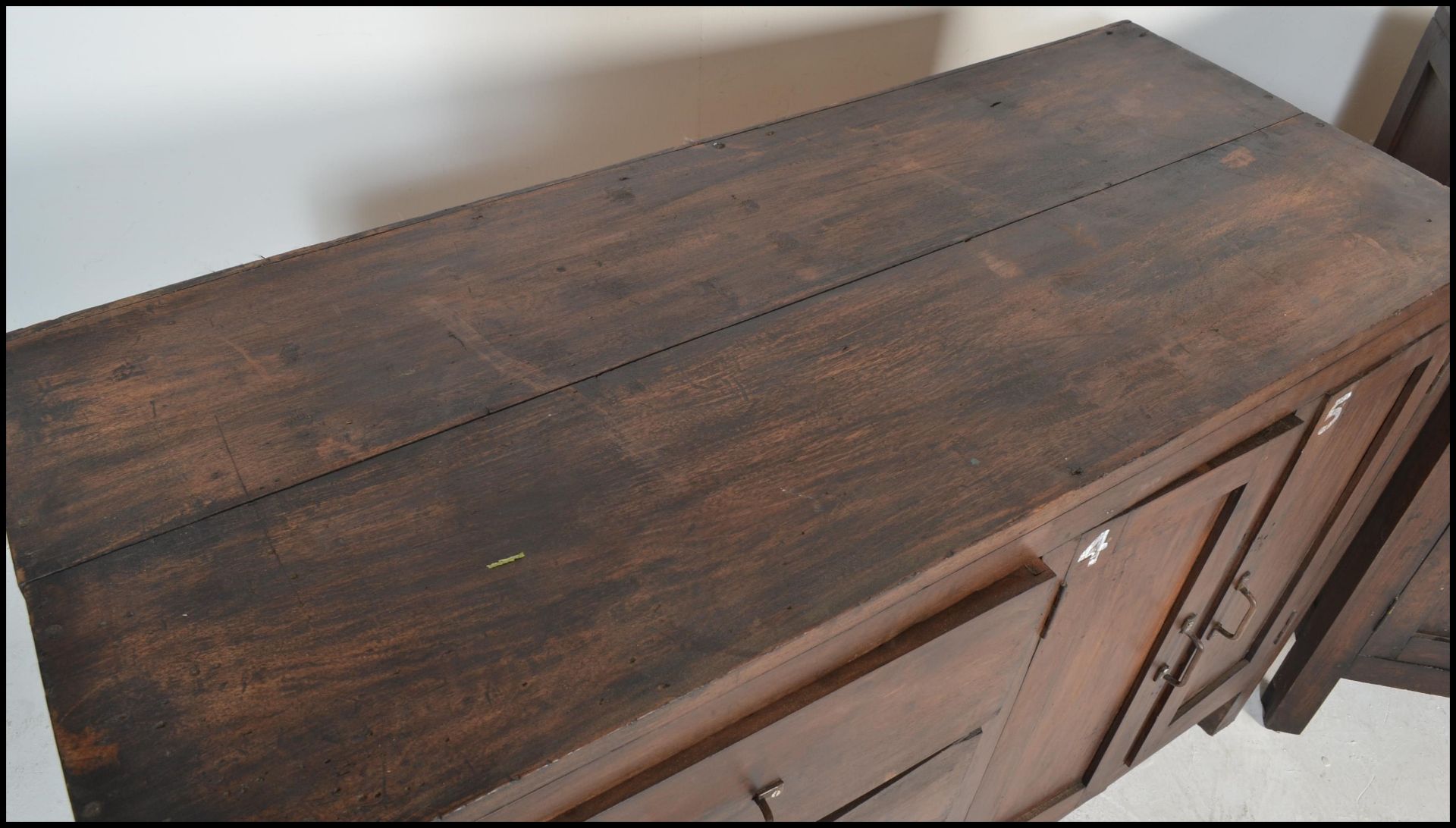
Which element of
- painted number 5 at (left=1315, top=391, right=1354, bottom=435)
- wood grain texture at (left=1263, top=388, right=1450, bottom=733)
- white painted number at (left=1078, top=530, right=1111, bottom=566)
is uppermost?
painted number 5 at (left=1315, top=391, right=1354, bottom=435)

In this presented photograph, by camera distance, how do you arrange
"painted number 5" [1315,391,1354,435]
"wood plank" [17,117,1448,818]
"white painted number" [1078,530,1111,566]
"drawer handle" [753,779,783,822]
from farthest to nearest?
1. "painted number 5" [1315,391,1354,435]
2. "white painted number" [1078,530,1111,566]
3. "drawer handle" [753,779,783,822]
4. "wood plank" [17,117,1448,818]

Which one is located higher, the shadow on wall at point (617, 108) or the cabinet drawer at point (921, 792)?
the shadow on wall at point (617, 108)

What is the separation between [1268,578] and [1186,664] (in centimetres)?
16

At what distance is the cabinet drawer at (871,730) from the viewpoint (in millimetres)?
825

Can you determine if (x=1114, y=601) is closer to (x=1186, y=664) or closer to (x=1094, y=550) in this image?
(x=1094, y=550)

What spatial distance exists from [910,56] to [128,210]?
1138mm

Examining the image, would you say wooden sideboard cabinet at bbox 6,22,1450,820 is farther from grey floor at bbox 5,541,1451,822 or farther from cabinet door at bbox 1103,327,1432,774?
grey floor at bbox 5,541,1451,822

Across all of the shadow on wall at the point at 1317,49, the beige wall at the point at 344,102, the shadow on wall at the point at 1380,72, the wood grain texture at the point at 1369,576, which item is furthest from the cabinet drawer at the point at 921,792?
the shadow on wall at the point at 1380,72

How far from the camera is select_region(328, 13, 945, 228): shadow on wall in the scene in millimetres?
1469

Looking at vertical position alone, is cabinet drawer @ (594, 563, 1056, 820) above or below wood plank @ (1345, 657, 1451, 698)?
above

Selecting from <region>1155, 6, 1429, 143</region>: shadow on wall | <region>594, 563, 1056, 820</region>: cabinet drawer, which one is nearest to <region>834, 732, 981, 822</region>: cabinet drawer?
<region>594, 563, 1056, 820</region>: cabinet drawer

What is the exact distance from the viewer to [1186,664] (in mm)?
1324

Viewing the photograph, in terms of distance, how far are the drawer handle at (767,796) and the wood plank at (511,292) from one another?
0.38 metres

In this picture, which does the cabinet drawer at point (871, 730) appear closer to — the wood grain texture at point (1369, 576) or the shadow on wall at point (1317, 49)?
the wood grain texture at point (1369, 576)
